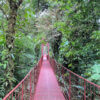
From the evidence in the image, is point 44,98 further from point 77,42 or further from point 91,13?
point 91,13

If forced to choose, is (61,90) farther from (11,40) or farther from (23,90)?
(11,40)

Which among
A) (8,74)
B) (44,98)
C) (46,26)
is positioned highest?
(46,26)

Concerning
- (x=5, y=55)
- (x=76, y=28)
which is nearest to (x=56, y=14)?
(x=76, y=28)

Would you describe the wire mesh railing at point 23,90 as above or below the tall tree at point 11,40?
below

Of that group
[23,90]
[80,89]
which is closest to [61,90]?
[80,89]

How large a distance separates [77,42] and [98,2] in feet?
4.01

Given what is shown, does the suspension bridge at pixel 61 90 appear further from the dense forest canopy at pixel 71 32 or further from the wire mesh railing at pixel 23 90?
the dense forest canopy at pixel 71 32

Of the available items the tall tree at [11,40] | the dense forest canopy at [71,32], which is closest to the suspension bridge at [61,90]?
the dense forest canopy at [71,32]

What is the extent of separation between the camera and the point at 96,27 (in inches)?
126

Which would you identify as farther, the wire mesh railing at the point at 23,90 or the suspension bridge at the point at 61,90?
the suspension bridge at the point at 61,90

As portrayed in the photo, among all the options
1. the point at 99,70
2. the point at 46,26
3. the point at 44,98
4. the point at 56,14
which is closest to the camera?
the point at 99,70

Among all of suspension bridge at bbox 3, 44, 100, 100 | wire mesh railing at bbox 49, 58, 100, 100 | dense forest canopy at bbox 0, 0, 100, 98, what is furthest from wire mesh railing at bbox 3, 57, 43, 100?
wire mesh railing at bbox 49, 58, 100, 100

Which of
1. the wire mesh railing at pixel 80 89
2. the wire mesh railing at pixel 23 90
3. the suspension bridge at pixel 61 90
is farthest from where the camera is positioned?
the wire mesh railing at pixel 80 89

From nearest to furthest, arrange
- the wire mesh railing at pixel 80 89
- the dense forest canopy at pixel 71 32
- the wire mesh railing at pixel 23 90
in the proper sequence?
the wire mesh railing at pixel 23 90 → the wire mesh railing at pixel 80 89 → the dense forest canopy at pixel 71 32
